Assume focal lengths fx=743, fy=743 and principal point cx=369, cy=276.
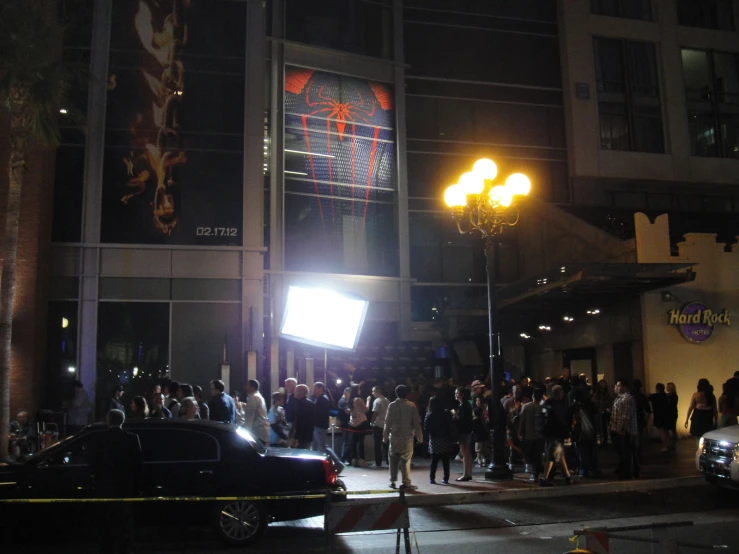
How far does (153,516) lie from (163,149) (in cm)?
1620

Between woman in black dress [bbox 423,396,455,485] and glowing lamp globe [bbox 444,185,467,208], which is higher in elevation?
glowing lamp globe [bbox 444,185,467,208]

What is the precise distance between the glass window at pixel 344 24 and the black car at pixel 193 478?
69.9ft

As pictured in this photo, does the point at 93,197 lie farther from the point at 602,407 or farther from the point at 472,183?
the point at 602,407

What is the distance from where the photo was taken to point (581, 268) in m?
18.3

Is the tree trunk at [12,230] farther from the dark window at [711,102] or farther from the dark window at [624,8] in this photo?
the dark window at [711,102]

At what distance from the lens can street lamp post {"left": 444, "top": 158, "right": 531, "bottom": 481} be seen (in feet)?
46.2

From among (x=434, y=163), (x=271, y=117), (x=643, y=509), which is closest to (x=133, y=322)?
(x=271, y=117)

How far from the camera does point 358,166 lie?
27797mm

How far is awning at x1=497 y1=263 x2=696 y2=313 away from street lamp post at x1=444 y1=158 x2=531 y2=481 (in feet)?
14.0

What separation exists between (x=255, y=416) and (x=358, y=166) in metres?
16.1

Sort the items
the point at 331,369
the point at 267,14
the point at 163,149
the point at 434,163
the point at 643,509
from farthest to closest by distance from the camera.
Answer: the point at 434,163 → the point at 267,14 → the point at 331,369 → the point at 163,149 → the point at 643,509

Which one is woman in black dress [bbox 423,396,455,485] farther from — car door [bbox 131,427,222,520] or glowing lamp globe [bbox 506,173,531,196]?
car door [bbox 131,427,222,520]

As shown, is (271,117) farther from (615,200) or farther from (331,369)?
(615,200)

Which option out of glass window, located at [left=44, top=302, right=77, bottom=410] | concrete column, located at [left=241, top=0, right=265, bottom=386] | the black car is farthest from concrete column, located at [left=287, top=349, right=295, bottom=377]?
the black car
